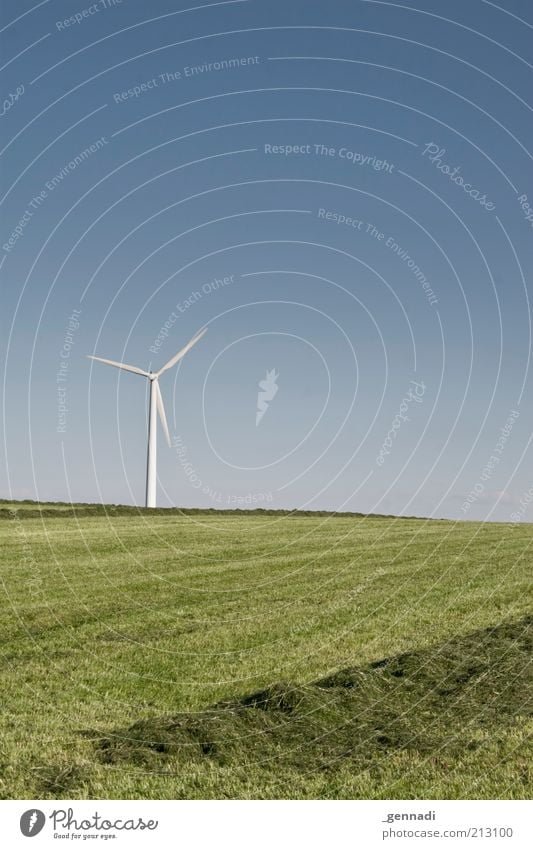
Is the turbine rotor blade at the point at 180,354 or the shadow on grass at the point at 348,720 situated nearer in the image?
the shadow on grass at the point at 348,720

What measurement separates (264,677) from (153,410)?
1449 inches

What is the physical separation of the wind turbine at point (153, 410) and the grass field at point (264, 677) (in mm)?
16772

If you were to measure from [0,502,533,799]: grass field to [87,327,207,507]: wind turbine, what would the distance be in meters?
16.8

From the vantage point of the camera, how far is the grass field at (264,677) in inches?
364

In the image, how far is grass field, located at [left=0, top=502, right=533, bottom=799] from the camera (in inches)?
364

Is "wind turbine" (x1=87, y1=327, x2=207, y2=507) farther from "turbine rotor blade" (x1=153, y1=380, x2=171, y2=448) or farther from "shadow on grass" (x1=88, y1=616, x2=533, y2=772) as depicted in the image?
"shadow on grass" (x1=88, y1=616, x2=533, y2=772)

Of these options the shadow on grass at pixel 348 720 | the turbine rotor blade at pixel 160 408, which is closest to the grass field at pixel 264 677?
the shadow on grass at pixel 348 720

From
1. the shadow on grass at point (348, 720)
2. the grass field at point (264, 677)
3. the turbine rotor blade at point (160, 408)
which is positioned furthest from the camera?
the turbine rotor blade at point (160, 408)

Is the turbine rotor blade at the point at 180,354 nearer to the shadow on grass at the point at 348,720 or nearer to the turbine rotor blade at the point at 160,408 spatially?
the turbine rotor blade at the point at 160,408

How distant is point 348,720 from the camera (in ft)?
36.0

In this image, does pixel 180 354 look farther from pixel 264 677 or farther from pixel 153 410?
pixel 264 677

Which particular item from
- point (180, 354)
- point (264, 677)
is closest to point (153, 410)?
point (180, 354)

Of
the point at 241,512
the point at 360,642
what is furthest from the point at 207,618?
the point at 241,512
